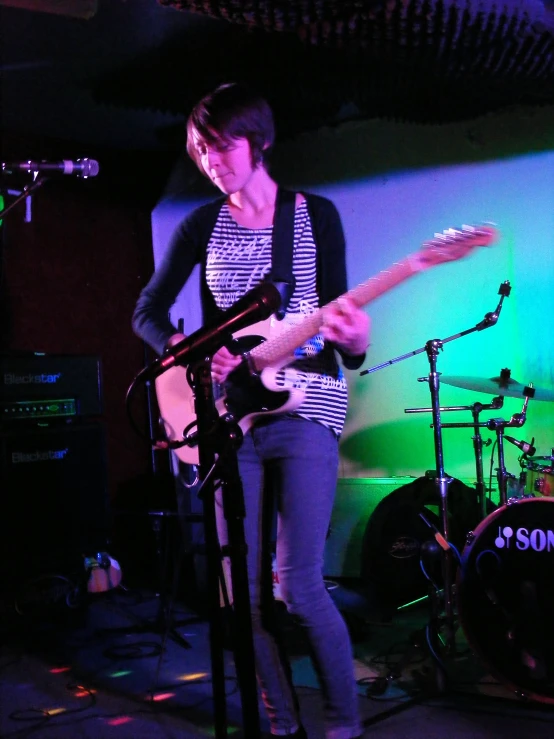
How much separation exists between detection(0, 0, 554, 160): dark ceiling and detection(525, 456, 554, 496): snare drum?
1.87 meters

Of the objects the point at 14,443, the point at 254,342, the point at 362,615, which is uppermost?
the point at 254,342

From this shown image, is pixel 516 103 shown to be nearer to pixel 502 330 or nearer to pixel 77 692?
pixel 502 330

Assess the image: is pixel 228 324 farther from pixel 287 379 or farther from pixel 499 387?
pixel 499 387

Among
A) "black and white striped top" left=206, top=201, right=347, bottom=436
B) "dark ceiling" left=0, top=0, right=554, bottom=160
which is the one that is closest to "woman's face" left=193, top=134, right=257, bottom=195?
"black and white striped top" left=206, top=201, right=347, bottom=436

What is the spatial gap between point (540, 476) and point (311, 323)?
59.8 inches

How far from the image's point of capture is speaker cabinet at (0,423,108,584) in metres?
3.00

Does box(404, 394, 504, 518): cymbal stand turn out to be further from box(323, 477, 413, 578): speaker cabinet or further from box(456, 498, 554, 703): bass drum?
box(323, 477, 413, 578): speaker cabinet

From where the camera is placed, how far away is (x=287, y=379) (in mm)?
1790

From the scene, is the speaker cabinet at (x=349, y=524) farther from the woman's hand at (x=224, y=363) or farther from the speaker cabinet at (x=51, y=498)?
the woman's hand at (x=224, y=363)

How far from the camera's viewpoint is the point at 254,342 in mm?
1824

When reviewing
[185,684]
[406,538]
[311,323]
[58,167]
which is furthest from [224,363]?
[406,538]

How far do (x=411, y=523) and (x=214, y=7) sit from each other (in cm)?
255

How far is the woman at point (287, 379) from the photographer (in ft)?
5.99

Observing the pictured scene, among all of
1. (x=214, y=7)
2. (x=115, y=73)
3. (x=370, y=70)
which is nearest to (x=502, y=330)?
(x=370, y=70)
